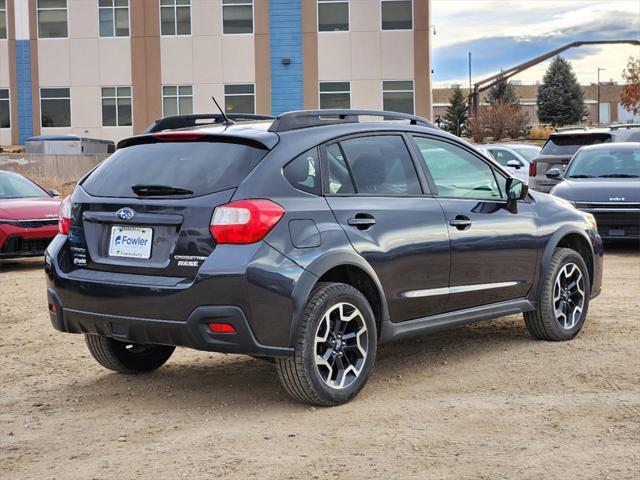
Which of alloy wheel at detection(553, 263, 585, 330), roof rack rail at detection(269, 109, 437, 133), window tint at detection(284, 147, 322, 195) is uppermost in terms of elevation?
roof rack rail at detection(269, 109, 437, 133)

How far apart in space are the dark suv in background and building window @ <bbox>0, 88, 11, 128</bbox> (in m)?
28.8

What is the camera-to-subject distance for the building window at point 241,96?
133 feet

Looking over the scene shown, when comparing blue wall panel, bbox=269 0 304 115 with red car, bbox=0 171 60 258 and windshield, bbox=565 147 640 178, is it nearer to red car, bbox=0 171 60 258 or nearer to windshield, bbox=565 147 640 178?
windshield, bbox=565 147 640 178

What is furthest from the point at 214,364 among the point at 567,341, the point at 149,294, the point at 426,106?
the point at 426,106

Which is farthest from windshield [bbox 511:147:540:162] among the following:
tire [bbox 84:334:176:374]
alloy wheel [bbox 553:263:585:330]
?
tire [bbox 84:334:176:374]

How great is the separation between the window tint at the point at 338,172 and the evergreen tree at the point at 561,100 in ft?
269

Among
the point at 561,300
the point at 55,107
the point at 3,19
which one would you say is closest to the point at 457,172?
the point at 561,300

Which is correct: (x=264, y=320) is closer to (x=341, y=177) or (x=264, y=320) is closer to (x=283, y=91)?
(x=341, y=177)

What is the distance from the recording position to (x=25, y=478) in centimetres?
456

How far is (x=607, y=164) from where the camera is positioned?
15.3m

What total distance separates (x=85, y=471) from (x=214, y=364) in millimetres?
2442

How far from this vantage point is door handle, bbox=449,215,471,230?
661 cm

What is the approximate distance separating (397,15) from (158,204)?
35.8 meters

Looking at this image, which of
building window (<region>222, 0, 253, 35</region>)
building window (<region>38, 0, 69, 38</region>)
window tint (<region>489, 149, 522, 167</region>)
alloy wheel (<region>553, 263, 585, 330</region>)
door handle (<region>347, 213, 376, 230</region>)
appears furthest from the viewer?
building window (<region>38, 0, 69, 38</region>)
